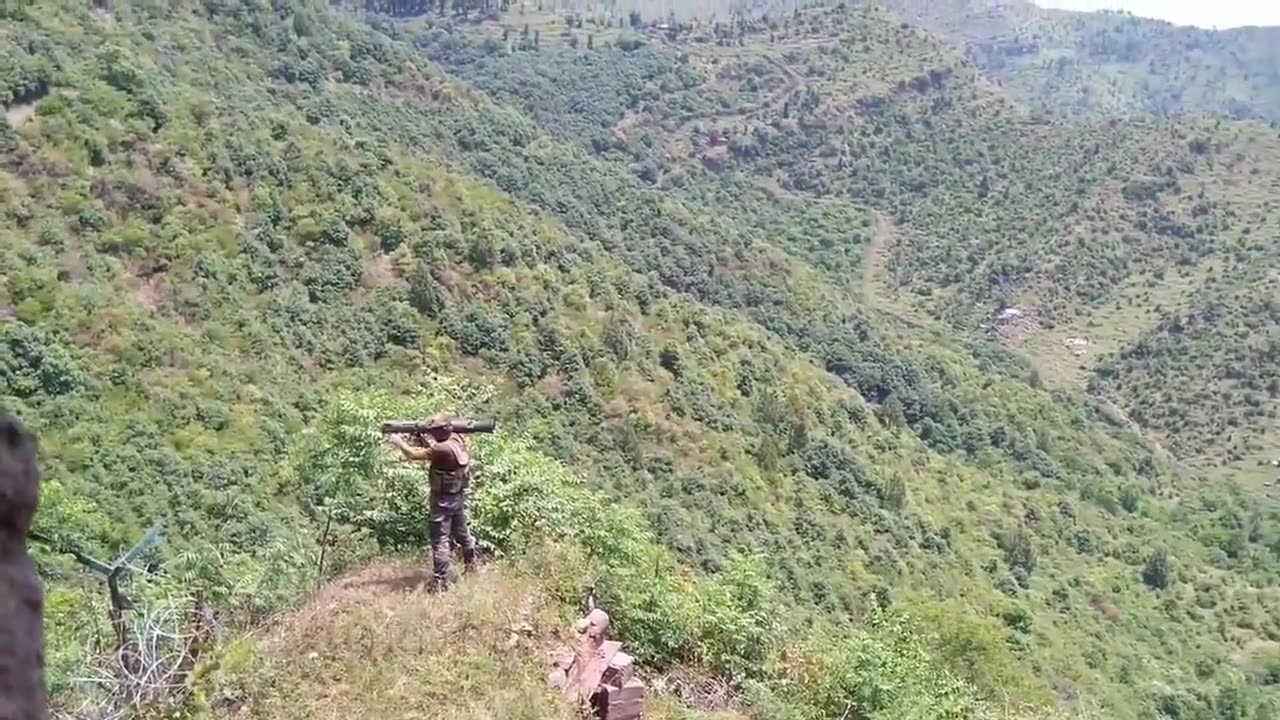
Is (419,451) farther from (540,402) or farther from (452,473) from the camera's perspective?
(540,402)

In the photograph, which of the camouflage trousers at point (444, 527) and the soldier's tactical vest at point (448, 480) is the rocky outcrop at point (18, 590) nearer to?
the soldier's tactical vest at point (448, 480)

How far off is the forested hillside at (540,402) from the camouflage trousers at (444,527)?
3.22 feet

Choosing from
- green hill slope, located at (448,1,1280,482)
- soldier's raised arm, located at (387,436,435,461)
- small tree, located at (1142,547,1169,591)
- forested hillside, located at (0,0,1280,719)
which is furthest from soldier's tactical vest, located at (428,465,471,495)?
green hill slope, located at (448,1,1280,482)

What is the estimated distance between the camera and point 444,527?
8102 millimetres

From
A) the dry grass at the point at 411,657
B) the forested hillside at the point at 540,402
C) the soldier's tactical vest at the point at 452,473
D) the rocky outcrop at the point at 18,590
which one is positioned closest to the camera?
the rocky outcrop at the point at 18,590

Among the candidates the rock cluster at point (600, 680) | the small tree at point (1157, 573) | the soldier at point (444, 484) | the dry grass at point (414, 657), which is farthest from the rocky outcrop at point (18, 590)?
the small tree at point (1157, 573)

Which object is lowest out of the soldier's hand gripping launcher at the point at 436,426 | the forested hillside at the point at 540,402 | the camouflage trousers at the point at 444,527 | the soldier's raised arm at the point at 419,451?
the forested hillside at the point at 540,402

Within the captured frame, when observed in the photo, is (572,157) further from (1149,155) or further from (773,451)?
(1149,155)

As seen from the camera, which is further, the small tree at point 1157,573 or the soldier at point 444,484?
the small tree at point 1157,573

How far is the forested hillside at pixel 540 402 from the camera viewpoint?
9.90m

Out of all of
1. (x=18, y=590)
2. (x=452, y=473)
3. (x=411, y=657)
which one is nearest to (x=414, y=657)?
(x=411, y=657)

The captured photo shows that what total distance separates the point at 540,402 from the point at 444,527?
2438cm

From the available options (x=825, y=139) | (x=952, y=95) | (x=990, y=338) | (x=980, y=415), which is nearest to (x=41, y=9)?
(x=980, y=415)

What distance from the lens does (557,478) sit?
9875 millimetres
